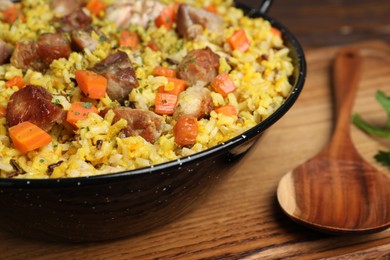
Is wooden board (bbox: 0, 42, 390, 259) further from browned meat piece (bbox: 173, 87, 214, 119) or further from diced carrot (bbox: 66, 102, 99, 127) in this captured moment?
diced carrot (bbox: 66, 102, 99, 127)

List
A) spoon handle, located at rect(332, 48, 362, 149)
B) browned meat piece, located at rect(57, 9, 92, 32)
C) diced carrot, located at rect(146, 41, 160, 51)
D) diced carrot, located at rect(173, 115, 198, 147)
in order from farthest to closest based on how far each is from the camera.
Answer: spoon handle, located at rect(332, 48, 362, 149), browned meat piece, located at rect(57, 9, 92, 32), diced carrot, located at rect(146, 41, 160, 51), diced carrot, located at rect(173, 115, 198, 147)

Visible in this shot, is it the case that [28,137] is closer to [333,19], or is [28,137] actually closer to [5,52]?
[5,52]

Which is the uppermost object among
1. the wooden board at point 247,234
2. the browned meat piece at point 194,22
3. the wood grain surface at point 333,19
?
the browned meat piece at point 194,22

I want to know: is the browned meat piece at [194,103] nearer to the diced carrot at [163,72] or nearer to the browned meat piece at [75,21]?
the diced carrot at [163,72]

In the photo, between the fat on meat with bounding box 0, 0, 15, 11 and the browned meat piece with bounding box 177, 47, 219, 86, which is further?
the fat on meat with bounding box 0, 0, 15, 11

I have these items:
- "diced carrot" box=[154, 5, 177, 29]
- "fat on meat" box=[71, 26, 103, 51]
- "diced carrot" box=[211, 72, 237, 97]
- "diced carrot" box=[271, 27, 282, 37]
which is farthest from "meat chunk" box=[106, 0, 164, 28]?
"diced carrot" box=[211, 72, 237, 97]

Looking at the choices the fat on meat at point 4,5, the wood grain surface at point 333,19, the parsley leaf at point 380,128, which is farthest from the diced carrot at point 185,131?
the wood grain surface at point 333,19

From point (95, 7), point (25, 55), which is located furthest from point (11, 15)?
point (25, 55)
